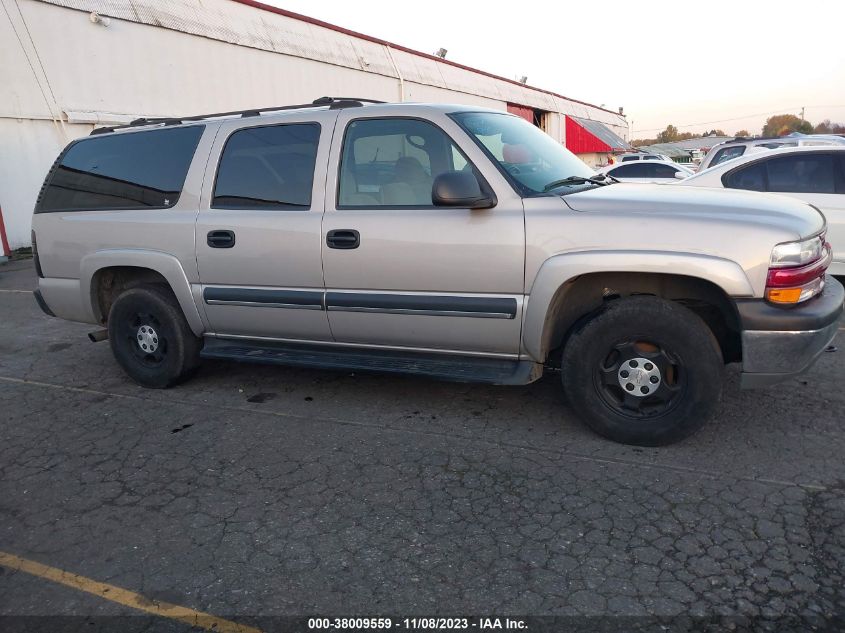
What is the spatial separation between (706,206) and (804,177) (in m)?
4.11

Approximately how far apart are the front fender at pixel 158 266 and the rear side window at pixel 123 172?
0.36 meters

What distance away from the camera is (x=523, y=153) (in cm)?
424

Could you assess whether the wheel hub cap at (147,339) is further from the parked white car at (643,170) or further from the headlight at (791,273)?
the parked white car at (643,170)

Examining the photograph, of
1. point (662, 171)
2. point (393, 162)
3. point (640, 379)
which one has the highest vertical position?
point (393, 162)

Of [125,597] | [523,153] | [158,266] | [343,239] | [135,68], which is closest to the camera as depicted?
[125,597]

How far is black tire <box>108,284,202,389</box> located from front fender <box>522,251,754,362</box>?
104 inches

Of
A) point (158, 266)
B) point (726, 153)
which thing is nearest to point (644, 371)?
point (158, 266)

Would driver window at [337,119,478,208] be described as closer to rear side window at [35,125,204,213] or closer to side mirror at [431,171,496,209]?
side mirror at [431,171,496,209]

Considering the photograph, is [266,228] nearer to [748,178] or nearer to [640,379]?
[640,379]

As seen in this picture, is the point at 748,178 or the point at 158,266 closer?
the point at 158,266

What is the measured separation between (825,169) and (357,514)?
6.09 metres

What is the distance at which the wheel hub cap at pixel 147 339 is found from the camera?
506 centimetres

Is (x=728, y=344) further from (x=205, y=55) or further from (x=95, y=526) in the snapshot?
(x=205, y=55)

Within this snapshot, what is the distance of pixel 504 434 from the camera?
4016mm
